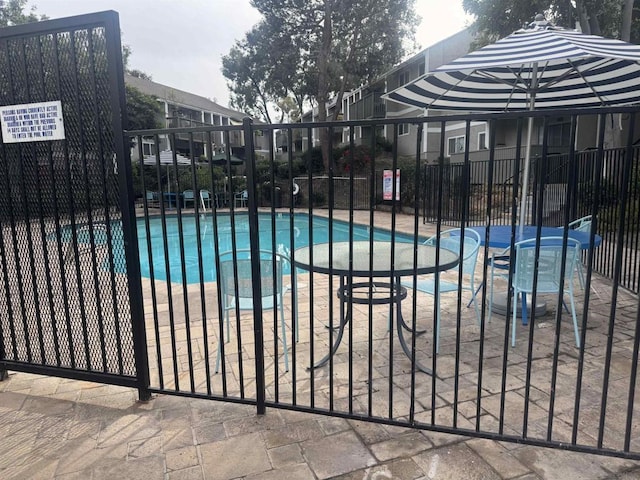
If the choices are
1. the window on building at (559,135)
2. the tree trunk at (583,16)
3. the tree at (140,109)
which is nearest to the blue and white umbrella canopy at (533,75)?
the tree trunk at (583,16)

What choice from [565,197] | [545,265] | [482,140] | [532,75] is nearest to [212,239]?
[565,197]

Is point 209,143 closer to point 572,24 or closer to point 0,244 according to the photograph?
point 0,244

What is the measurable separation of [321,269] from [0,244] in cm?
185

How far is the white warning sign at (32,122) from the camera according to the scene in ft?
7.03

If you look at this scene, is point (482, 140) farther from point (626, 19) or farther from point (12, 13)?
point (12, 13)

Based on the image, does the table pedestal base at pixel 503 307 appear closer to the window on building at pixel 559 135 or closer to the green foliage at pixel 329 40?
the window on building at pixel 559 135

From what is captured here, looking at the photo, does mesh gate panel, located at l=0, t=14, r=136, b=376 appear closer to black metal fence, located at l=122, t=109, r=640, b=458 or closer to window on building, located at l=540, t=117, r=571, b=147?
black metal fence, located at l=122, t=109, r=640, b=458

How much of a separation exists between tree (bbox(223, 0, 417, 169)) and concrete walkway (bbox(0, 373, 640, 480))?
1791cm

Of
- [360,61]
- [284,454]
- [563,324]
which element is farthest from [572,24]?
[284,454]

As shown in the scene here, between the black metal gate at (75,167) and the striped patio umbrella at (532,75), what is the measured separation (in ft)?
7.44

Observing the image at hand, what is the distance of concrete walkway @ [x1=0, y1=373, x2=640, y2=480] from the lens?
172cm

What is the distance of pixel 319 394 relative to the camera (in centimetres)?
239

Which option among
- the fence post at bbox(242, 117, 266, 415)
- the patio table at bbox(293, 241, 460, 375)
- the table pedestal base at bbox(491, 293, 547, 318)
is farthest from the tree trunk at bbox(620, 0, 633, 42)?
the fence post at bbox(242, 117, 266, 415)

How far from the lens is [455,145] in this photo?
1873 cm
